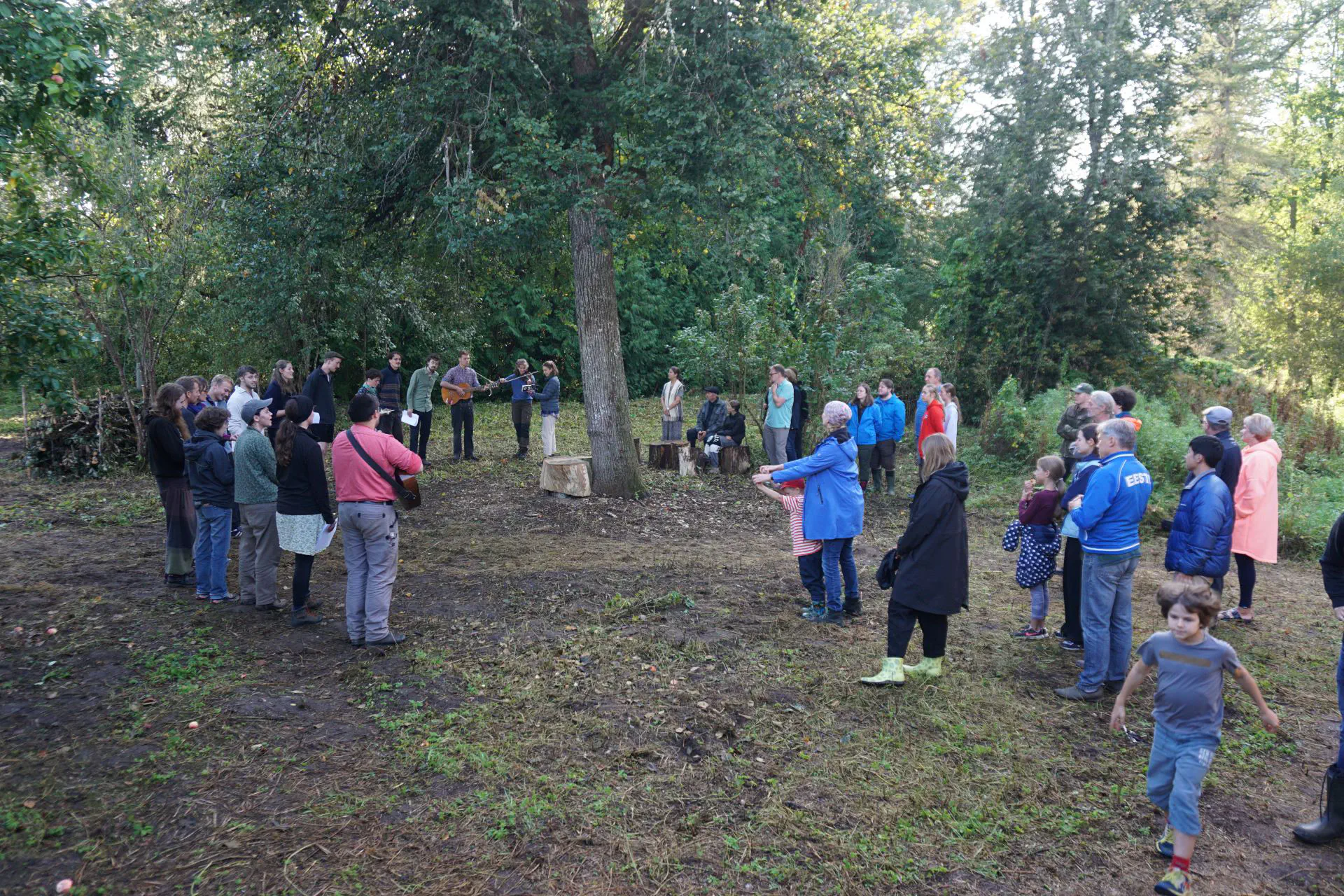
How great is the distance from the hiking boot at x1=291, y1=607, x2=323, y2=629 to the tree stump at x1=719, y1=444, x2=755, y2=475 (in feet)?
27.6

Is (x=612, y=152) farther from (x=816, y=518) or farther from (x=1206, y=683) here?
(x=1206, y=683)

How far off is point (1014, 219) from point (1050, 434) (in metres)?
6.56

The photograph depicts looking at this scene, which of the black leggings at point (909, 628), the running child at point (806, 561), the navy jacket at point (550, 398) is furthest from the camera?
the navy jacket at point (550, 398)

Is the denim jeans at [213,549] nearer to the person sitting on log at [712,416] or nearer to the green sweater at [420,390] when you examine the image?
the green sweater at [420,390]

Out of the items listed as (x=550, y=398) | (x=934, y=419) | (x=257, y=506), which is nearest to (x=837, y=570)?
(x=257, y=506)

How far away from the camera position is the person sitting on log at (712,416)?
569 inches

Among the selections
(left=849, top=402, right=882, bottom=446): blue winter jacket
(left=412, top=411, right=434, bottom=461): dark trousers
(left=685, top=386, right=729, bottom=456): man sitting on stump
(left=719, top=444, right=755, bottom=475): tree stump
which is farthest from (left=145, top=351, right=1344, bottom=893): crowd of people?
(left=685, top=386, right=729, bottom=456): man sitting on stump

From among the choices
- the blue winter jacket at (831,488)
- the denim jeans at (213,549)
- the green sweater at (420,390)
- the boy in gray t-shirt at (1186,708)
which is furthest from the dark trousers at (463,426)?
the boy in gray t-shirt at (1186,708)

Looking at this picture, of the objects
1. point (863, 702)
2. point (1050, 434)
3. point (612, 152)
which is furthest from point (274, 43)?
point (1050, 434)

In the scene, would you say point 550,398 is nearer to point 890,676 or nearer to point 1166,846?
point 890,676

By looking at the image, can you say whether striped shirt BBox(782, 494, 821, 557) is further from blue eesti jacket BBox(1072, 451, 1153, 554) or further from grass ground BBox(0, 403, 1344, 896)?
blue eesti jacket BBox(1072, 451, 1153, 554)

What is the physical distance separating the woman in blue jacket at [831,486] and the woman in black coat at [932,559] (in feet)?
2.72

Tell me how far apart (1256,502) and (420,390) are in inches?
457

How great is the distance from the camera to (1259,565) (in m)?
10.2
